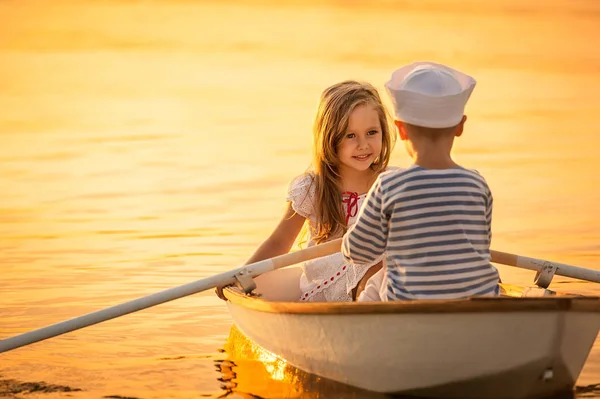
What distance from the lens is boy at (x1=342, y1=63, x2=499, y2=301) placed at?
5.46 meters

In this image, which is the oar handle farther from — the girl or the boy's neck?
the boy's neck

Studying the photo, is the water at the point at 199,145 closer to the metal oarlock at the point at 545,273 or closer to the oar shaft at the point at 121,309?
the oar shaft at the point at 121,309

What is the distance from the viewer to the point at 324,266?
287 inches

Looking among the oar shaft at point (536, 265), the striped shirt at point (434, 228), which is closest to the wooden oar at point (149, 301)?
the oar shaft at point (536, 265)

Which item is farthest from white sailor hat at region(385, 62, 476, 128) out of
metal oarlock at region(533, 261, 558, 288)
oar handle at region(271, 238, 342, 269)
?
metal oarlock at region(533, 261, 558, 288)

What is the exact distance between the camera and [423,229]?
548cm

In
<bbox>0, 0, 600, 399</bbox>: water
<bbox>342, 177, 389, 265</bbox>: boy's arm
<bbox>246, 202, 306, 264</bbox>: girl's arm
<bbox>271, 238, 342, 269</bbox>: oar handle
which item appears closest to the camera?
<bbox>342, 177, 389, 265</bbox>: boy's arm

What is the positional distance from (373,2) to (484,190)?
2084 cm

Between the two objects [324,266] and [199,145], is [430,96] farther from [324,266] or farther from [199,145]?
[199,145]

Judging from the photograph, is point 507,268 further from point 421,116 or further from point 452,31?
point 452,31

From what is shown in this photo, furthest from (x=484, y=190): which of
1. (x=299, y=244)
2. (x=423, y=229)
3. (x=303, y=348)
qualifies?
(x=299, y=244)

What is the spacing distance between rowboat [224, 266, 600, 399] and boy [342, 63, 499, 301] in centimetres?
17

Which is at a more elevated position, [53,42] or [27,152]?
[53,42]

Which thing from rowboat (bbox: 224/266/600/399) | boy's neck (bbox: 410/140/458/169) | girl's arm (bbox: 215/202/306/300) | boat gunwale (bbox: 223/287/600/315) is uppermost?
boy's neck (bbox: 410/140/458/169)
